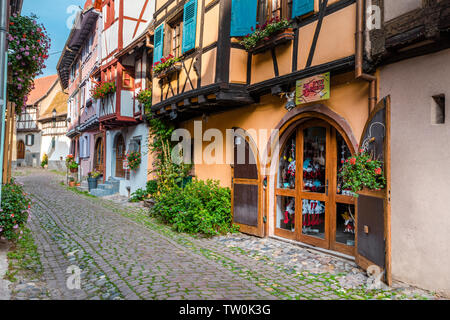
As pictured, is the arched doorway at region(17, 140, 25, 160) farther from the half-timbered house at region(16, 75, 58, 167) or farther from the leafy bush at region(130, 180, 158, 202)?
the leafy bush at region(130, 180, 158, 202)

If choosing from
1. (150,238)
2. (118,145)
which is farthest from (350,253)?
(118,145)

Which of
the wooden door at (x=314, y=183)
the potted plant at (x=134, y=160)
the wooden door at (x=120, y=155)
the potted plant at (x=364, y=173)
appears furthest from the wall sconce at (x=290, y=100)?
the wooden door at (x=120, y=155)

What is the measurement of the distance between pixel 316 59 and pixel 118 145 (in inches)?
485

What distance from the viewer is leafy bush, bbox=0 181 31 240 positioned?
16.1 ft

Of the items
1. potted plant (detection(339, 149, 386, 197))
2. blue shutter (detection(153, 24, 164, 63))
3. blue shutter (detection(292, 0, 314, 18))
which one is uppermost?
blue shutter (detection(153, 24, 164, 63))

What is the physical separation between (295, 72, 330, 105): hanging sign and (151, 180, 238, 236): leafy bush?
2.92m

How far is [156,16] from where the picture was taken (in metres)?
10.4

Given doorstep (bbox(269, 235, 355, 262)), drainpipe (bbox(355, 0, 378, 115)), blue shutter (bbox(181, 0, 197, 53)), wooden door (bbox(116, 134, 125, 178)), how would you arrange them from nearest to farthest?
drainpipe (bbox(355, 0, 378, 115))
doorstep (bbox(269, 235, 355, 262))
blue shutter (bbox(181, 0, 197, 53))
wooden door (bbox(116, 134, 125, 178))

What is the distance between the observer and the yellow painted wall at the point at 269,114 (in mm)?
5012

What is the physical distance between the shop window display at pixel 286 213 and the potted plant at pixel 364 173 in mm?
2321

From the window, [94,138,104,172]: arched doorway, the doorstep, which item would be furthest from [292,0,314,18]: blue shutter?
[94,138,104,172]: arched doorway

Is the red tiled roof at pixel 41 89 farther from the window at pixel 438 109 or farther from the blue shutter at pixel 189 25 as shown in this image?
the window at pixel 438 109

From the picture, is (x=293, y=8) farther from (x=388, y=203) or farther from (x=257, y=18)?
(x=388, y=203)

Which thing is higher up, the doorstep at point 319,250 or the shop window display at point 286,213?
the shop window display at point 286,213
